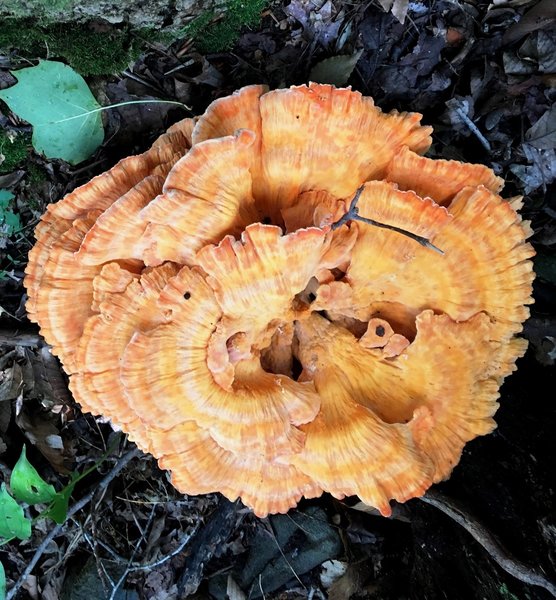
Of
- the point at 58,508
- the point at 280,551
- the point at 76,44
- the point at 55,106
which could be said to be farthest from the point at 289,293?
the point at 280,551

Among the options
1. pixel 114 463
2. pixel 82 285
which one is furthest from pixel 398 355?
pixel 114 463

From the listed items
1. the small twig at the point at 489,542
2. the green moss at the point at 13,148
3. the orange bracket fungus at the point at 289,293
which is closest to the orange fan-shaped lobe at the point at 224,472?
the orange bracket fungus at the point at 289,293

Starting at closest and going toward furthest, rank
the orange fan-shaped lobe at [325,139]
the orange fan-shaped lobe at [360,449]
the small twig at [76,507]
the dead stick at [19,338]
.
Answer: the orange fan-shaped lobe at [325,139]
the orange fan-shaped lobe at [360,449]
the dead stick at [19,338]
the small twig at [76,507]

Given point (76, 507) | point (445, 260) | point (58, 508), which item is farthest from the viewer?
point (76, 507)

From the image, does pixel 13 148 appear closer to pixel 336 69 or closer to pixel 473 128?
pixel 336 69

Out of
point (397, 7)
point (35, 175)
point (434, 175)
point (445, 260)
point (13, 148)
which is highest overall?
point (397, 7)

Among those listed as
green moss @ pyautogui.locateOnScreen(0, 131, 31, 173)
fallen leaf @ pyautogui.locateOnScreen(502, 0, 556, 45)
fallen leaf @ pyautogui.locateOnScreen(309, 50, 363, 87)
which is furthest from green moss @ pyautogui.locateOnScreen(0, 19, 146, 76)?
fallen leaf @ pyautogui.locateOnScreen(502, 0, 556, 45)

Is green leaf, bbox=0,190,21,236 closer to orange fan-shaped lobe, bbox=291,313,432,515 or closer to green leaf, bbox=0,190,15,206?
green leaf, bbox=0,190,15,206

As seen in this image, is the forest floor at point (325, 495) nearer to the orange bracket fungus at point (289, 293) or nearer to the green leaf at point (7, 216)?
the green leaf at point (7, 216)
